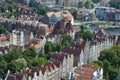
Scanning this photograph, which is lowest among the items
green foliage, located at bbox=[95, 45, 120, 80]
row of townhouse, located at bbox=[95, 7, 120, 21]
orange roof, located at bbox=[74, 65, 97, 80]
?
row of townhouse, located at bbox=[95, 7, 120, 21]

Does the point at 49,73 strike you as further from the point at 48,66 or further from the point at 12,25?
the point at 12,25

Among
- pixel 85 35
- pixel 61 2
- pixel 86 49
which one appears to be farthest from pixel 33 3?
pixel 86 49

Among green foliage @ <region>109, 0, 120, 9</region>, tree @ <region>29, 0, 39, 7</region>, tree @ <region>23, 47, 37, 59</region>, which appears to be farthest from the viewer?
green foliage @ <region>109, 0, 120, 9</region>

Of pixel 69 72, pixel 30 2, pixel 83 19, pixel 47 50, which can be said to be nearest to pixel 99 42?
pixel 47 50

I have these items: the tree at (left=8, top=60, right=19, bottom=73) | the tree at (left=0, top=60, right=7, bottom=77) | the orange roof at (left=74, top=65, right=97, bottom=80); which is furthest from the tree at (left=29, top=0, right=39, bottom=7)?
the orange roof at (left=74, top=65, right=97, bottom=80)

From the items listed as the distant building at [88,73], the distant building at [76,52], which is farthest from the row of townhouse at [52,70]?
the distant building at [88,73]

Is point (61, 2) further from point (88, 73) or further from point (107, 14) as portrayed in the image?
point (88, 73)

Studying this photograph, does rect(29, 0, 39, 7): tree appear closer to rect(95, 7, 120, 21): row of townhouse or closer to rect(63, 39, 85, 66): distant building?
rect(95, 7, 120, 21): row of townhouse
